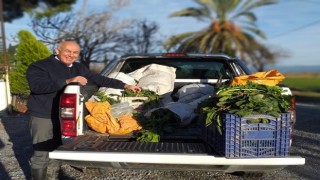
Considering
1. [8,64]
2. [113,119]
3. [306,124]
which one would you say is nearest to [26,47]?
[8,64]

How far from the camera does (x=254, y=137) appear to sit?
11.6ft

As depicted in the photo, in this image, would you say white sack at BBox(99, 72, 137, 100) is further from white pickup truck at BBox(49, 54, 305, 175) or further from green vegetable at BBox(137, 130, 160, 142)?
green vegetable at BBox(137, 130, 160, 142)

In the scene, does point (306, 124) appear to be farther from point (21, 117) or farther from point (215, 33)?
point (215, 33)

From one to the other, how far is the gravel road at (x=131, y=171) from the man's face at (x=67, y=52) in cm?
168

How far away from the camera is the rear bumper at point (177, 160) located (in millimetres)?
3527

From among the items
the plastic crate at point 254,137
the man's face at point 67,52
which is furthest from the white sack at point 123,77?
the plastic crate at point 254,137

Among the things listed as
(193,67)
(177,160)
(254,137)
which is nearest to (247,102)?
(254,137)

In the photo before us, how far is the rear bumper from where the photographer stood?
353cm

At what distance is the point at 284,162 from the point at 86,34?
17.3 m

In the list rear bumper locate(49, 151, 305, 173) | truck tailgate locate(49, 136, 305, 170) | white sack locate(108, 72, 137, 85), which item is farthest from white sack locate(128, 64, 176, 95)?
rear bumper locate(49, 151, 305, 173)

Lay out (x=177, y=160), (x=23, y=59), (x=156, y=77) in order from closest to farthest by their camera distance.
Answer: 1. (x=177, y=160)
2. (x=156, y=77)
3. (x=23, y=59)

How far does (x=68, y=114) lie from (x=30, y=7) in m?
15.7

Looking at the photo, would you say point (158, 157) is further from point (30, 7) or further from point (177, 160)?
point (30, 7)

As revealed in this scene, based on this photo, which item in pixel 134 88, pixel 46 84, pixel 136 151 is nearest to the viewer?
pixel 136 151
